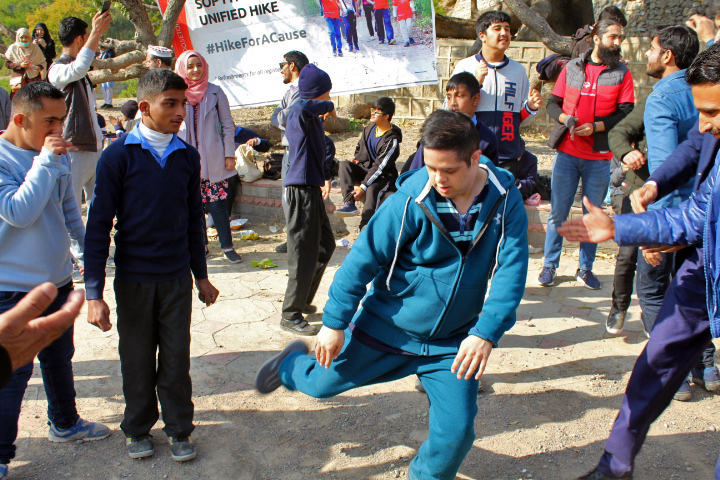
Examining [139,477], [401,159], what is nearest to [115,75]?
[401,159]

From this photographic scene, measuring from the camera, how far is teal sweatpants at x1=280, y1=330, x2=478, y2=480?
8.32 feet

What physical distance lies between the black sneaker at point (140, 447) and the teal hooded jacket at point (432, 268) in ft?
4.26

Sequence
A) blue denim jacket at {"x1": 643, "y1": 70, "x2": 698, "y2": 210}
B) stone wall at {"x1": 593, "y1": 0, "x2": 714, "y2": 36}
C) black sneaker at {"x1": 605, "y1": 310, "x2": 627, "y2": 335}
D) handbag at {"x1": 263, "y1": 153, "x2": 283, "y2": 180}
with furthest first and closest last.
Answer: stone wall at {"x1": 593, "y1": 0, "x2": 714, "y2": 36}
handbag at {"x1": 263, "y1": 153, "x2": 283, "y2": 180}
black sneaker at {"x1": 605, "y1": 310, "x2": 627, "y2": 335}
blue denim jacket at {"x1": 643, "y1": 70, "x2": 698, "y2": 210}

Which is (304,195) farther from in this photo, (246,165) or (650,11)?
(650,11)

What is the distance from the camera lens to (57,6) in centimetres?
3231

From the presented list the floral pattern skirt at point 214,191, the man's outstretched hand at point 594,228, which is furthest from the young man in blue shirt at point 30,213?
the floral pattern skirt at point 214,191

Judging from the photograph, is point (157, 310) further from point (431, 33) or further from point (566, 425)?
point (431, 33)

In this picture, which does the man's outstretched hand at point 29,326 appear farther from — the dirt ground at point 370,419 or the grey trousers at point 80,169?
the grey trousers at point 80,169

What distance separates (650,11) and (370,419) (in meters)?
20.3

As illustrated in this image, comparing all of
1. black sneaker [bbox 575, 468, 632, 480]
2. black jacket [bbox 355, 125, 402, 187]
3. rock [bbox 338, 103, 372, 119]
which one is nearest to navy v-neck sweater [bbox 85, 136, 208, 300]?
black sneaker [bbox 575, 468, 632, 480]

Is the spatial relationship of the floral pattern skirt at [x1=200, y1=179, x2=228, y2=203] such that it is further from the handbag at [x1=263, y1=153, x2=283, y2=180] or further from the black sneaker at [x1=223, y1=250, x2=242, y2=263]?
the handbag at [x1=263, y1=153, x2=283, y2=180]

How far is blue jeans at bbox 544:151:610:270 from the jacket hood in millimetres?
3016

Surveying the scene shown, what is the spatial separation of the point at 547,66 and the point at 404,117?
19.4 ft

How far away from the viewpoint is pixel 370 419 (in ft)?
11.7
